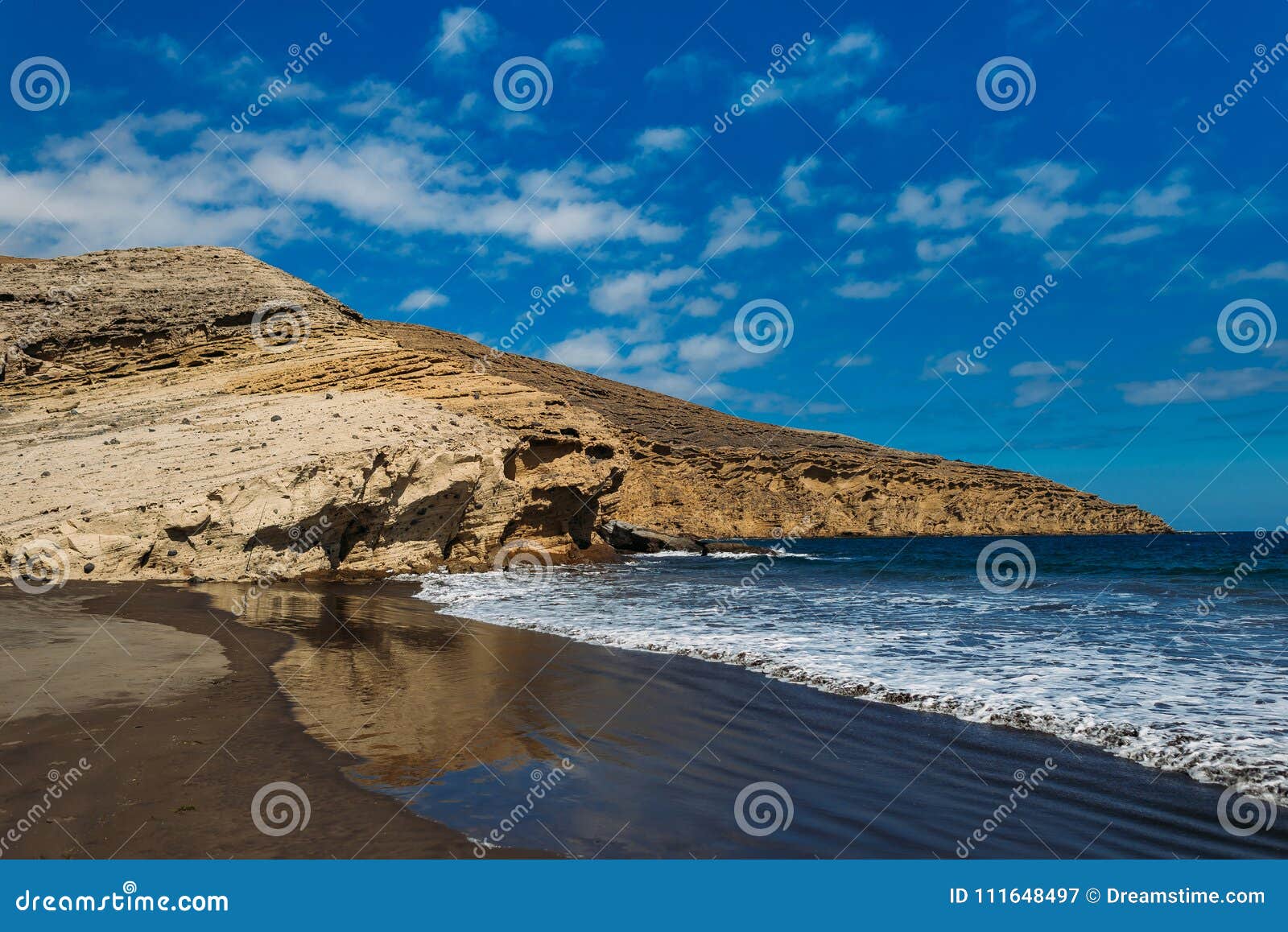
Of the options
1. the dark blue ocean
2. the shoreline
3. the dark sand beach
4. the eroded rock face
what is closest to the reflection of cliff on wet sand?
the dark sand beach

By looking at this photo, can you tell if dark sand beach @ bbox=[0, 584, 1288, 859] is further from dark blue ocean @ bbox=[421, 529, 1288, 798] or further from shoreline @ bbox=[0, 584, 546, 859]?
dark blue ocean @ bbox=[421, 529, 1288, 798]

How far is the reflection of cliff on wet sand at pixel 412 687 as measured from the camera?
490 centimetres

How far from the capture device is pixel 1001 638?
33.2 feet

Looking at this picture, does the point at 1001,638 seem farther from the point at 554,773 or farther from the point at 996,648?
the point at 554,773

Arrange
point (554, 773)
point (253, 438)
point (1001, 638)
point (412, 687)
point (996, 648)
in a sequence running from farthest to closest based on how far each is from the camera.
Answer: point (253, 438) < point (1001, 638) < point (996, 648) < point (412, 687) < point (554, 773)

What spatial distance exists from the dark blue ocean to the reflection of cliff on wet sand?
1683 mm

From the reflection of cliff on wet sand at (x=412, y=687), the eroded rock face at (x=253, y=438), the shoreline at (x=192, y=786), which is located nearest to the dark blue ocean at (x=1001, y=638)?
the reflection of cliff on wet sand at (x=412, y=687)

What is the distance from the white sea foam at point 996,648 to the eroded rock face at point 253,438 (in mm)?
2799

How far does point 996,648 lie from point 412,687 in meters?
6.83

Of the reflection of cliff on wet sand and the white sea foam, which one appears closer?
the reflection of cliff on wet sand

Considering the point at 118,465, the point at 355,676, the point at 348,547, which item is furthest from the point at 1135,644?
the point at 118,465

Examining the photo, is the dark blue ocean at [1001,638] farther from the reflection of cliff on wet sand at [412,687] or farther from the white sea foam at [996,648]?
the reflection of cliff on wet sand at [412,687]

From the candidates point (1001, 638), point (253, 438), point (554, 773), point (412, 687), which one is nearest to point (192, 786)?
point (554, 773)

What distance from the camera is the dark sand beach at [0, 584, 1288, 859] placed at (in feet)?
11.6
